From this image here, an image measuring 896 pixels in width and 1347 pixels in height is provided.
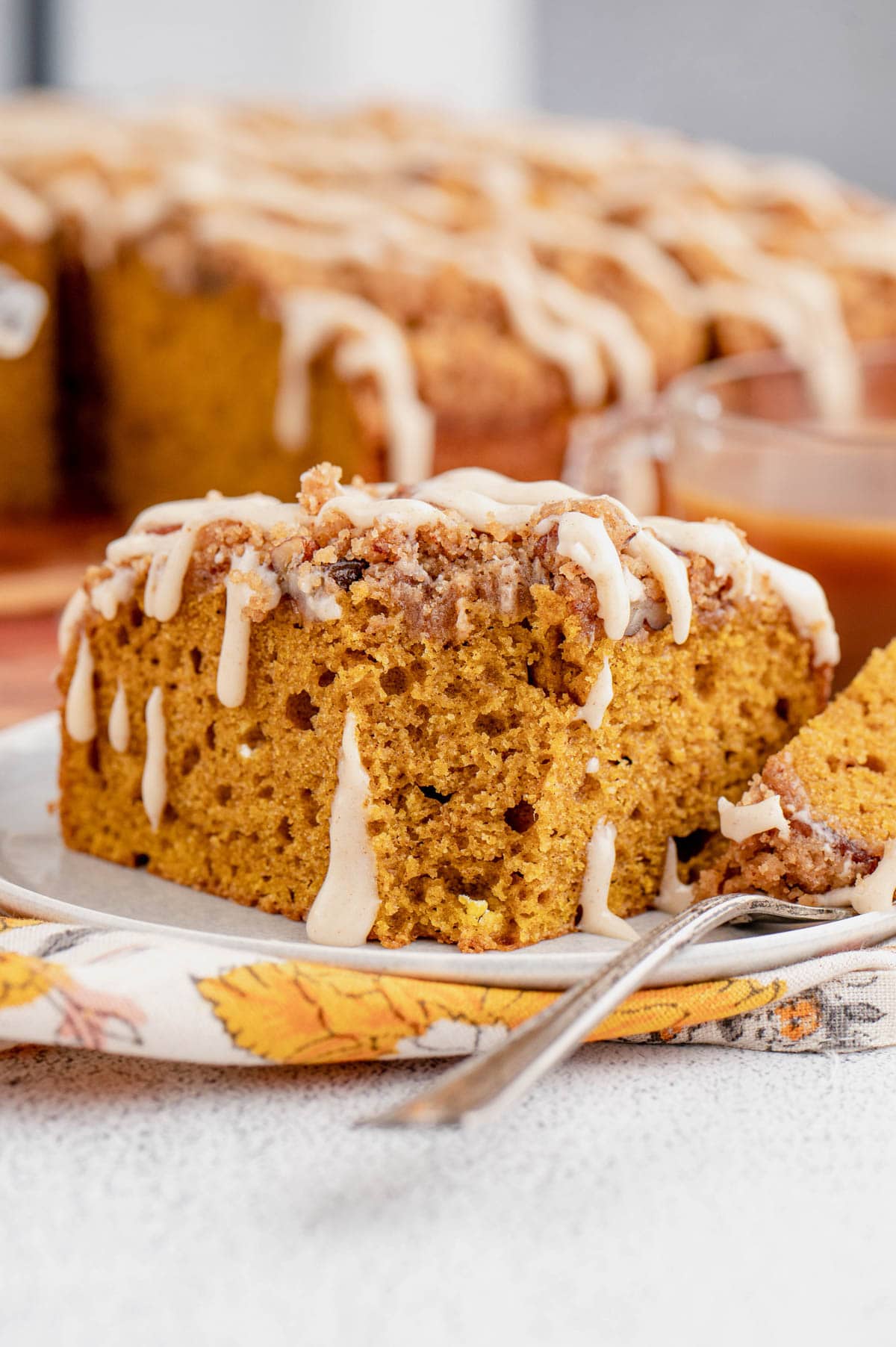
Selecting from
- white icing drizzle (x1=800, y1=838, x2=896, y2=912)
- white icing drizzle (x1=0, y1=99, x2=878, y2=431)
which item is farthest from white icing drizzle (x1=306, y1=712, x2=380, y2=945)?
white icing drizzle (x1=0, y1=99, x2=878, y2=431)

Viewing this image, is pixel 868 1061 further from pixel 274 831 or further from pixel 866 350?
pixel 866 350

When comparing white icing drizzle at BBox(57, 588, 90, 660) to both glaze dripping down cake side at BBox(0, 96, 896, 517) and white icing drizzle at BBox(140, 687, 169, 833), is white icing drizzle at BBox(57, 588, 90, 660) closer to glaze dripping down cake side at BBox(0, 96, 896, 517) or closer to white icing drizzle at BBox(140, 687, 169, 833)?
white icing drizzle at BBox(140, 687, 169, 833)

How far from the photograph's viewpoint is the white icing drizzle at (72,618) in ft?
5.44

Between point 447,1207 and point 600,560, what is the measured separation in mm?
559

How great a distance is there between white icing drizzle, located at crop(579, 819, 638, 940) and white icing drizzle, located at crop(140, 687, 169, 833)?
456mm

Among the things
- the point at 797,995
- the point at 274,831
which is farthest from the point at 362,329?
the point at 797,995

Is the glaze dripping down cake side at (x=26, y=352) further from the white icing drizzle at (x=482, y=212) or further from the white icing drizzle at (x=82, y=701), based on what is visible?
the white icing drizzle at (x=82, y=701)

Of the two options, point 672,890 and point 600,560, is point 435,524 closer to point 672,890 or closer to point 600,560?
point 600,560

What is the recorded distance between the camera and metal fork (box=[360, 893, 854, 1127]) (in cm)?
108

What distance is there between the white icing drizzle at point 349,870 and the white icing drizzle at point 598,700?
0.21m

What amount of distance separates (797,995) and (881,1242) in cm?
29

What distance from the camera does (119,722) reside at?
1646 mm

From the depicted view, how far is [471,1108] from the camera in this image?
3.51 feet

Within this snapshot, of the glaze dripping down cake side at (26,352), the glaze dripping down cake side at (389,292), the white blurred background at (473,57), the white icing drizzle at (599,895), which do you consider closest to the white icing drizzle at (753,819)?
the white icing drizzle at (599,895)
